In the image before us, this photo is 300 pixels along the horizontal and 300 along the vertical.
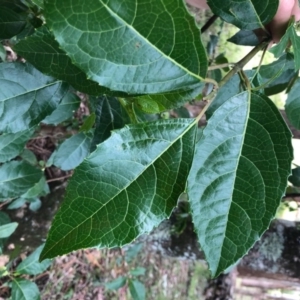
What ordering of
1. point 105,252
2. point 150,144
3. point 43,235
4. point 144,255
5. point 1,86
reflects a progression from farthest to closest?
point 144,255 < point 105,252 < point 43,235 < point 1,86 < point 150,144

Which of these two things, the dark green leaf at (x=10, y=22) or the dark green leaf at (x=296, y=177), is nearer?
the dark green leaf at (x=10, y=22)

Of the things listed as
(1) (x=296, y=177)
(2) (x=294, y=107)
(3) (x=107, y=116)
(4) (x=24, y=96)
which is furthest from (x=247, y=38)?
(1) (x=296, y=177)

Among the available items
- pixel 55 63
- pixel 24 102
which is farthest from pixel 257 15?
pixel 24 102

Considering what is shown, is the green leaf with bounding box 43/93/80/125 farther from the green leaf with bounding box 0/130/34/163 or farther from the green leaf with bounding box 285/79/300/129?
the green leaf with bounding box 285/79/300/129

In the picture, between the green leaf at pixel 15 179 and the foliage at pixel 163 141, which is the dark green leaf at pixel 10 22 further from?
the green leaf at pixel 15 179

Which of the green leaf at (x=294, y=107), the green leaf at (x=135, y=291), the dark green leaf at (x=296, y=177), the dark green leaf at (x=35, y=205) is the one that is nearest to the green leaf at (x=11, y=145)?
the dark green leaf at (x=35, y=205)

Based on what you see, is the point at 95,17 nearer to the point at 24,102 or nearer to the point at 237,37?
the point at 24,102

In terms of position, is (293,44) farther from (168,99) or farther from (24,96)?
(24,96)
